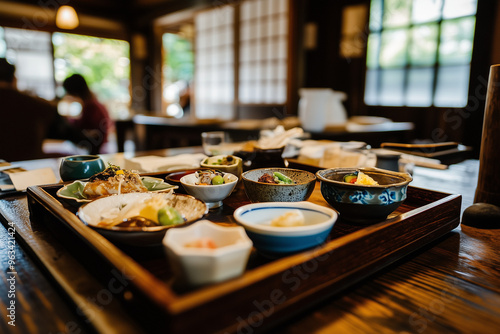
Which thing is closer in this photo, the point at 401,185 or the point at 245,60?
the point at 401,185

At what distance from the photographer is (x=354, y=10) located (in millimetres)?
5965

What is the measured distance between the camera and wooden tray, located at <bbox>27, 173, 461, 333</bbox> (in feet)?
1.80

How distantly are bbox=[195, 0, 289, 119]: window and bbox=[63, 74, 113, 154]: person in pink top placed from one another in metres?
2.69

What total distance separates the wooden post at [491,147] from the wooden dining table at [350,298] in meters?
0.30

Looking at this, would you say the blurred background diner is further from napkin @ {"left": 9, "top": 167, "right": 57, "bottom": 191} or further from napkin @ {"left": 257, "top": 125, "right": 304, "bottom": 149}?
napkin @ {"left": 9, "top": 167, "right": 57, "bottom": 191}

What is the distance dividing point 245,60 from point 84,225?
686 centimetres

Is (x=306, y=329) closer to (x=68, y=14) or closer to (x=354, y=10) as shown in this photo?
(x=354, y=10)

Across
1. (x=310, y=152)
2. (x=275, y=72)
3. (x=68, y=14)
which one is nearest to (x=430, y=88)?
(x=275, y=72)

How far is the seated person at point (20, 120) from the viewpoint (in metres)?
3.62

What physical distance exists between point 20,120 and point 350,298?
13.1ft

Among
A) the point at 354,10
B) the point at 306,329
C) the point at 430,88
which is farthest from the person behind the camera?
the point at 354,10

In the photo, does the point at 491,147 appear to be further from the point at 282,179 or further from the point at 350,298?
the point at 350,298

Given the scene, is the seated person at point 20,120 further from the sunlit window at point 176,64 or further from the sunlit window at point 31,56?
the sunlit window at point 176,64

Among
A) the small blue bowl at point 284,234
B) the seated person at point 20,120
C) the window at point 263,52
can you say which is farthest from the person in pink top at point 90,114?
the small blue bowl at point 284,234
